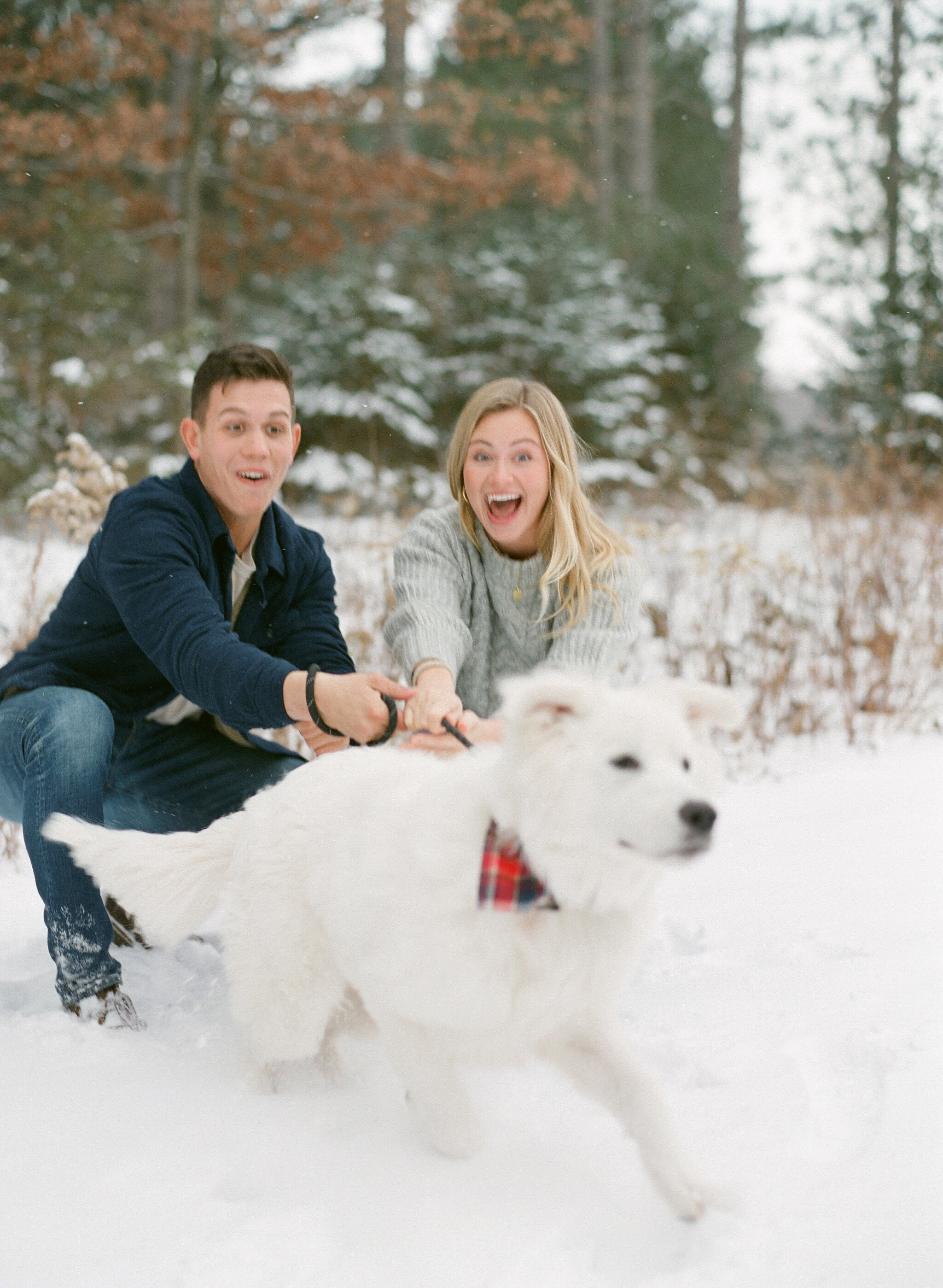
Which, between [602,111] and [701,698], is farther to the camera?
[602,111]

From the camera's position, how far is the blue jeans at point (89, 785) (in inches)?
99.6

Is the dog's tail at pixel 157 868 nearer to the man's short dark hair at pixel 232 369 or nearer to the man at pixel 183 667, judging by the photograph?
the man at pixel 183 667

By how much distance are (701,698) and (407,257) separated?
12.0 metres

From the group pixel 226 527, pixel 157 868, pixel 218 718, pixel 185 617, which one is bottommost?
pixel 157 868

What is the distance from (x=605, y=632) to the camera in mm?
2887

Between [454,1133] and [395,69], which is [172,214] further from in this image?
[454,1133]

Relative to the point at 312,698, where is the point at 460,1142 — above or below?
below

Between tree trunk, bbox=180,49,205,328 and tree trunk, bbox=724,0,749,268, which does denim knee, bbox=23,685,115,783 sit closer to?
tree trunk, bbox=180,49,205,328

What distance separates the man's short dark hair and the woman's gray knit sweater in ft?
2.04

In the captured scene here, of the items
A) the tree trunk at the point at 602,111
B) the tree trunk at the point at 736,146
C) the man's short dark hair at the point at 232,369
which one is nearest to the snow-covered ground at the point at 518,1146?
the man's short dark hair at the point at 232,369

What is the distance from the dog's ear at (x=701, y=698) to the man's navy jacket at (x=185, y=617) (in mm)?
1018

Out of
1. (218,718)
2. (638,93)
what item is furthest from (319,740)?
(638,93)

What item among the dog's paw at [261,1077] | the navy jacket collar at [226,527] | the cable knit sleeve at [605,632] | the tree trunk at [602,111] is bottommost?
the dog's paw at [261,1077]

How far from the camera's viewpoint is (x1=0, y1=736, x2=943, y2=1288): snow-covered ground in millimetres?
1675
